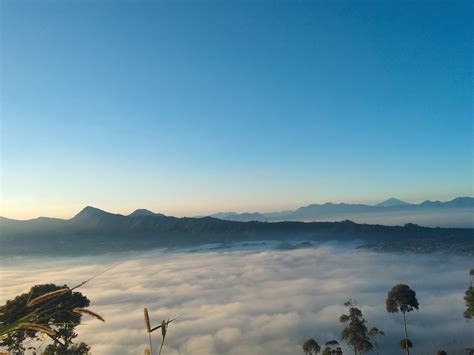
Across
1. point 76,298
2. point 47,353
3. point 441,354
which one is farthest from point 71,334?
point 441,354

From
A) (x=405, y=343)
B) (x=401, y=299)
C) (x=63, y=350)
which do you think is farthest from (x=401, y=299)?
(x=63, y=350)

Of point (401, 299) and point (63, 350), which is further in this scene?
point (401, 299)

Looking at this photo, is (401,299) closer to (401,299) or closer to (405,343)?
(401,299)

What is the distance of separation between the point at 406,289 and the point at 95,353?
176 meters

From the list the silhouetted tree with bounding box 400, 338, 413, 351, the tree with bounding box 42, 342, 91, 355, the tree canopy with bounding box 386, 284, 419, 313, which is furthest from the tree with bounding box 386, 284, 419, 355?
the tree with bounding box 42, 342, 91, 355

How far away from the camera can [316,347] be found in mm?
78812

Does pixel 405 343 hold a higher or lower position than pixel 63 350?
lower

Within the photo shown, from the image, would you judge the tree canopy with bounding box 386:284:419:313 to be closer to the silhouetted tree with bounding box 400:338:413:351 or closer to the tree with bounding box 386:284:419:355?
the tree with bounding box 386:284:419:355

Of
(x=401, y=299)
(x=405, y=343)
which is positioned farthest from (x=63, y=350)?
(x=405, y=343)

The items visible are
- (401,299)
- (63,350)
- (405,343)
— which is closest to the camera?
(63,350)

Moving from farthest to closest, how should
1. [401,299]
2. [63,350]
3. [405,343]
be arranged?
[405,343] < [401,299] < [63,350]

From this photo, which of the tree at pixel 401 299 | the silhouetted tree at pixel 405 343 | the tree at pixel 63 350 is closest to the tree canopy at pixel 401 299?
the tree at pixel 401 299

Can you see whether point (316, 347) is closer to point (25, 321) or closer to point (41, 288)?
point (41, 288)

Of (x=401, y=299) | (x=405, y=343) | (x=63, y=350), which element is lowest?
(x=405, y=343)
